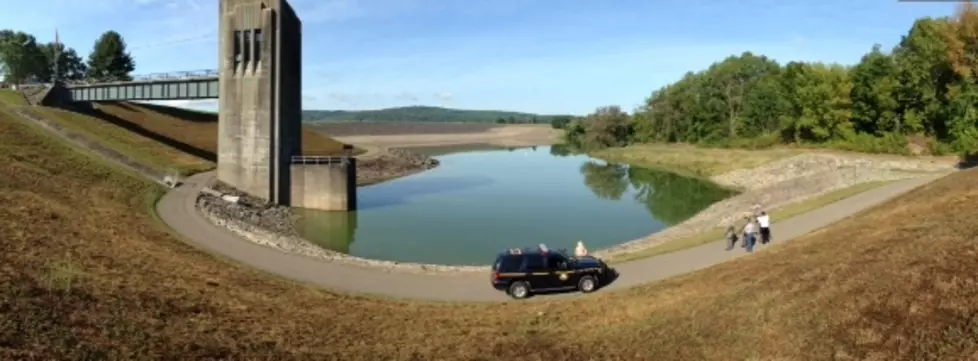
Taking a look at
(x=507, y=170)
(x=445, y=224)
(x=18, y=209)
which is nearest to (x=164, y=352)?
(x=18, y=209)

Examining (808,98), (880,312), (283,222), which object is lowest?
(283,222)

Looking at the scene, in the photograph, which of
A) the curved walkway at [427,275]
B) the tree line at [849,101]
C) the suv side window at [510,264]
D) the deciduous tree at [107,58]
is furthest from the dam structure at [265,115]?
the deciduous tree at [107,58]

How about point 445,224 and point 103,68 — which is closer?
point 445,224

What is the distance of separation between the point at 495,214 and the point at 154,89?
36.6 metres

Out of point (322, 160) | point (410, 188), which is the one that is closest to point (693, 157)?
point (410, 188)

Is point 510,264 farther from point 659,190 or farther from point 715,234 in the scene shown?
point 659,190

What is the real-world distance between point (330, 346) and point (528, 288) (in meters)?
8.27

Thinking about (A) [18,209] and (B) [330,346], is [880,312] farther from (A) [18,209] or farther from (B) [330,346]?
(A) [18,209]

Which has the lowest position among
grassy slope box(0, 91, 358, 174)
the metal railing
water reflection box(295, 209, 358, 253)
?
water reflection box(295, 209, 358, 253)

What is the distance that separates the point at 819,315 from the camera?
11.8 meters

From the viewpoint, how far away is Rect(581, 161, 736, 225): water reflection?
52938 mm

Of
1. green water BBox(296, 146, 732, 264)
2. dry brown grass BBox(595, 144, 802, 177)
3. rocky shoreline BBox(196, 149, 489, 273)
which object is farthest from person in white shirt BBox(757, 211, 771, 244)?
dry brown grass BBox(595, 144, 802, 177)

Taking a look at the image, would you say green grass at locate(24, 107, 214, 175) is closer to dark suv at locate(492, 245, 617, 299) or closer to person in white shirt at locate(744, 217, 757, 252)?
dark suv at locate(492, 245, 617, 299)

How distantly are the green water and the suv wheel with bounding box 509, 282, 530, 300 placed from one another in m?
11.2
